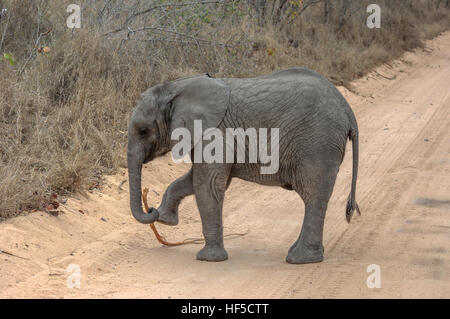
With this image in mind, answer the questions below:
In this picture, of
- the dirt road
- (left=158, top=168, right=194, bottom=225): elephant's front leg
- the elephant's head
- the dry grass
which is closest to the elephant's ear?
the elephant's head

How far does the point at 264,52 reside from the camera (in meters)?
12.1

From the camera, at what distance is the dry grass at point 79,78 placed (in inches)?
268

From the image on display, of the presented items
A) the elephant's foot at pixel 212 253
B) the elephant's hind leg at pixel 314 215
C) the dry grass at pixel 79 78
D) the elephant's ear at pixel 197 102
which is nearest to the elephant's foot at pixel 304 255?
the elephant's hind leg at pixel 314 215

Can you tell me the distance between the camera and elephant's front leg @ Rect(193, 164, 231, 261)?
5570 mm

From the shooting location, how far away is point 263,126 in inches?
220

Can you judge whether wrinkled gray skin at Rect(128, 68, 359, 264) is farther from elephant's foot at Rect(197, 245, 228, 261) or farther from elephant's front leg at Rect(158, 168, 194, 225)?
elephant's front leg at Rect(158, 168, 194, 225)

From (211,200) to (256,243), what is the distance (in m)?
0.91

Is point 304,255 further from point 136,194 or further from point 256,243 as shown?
point 136,194

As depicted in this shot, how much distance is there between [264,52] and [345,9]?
4868 mm

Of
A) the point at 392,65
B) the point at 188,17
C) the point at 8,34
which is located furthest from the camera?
the point at 392,65

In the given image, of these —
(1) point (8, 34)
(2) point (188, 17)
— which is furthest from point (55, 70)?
(2) point (188, 17)

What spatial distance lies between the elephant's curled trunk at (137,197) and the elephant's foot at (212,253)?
490mm

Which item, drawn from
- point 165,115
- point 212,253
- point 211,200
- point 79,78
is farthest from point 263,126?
point 79,78
